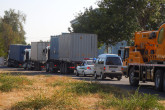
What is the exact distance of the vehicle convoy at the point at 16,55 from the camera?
2537 inches

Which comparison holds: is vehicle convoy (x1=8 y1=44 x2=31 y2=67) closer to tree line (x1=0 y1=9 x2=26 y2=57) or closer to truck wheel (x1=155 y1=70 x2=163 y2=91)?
tree line (x1=0 y1=9 x2=26 y2=57)

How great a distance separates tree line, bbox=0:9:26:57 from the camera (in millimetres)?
100700

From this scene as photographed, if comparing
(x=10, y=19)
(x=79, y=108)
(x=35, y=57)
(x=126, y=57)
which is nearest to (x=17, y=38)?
(x=10, y=19)

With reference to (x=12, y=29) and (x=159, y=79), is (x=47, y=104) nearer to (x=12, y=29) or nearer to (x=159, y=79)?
(x=159, y=79)

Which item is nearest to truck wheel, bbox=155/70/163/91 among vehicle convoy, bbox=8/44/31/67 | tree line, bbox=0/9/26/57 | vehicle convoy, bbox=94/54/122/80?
vehicle convoy, bbox=94/54/122/80

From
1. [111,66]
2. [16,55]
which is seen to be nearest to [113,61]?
[111,66]

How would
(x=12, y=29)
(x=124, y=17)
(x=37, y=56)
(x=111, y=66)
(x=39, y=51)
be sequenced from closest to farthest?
(x=111, y=66)
(x=124, y=17)
(x=39, y=51)
(x=37, y=56)
(x=12, y=29)

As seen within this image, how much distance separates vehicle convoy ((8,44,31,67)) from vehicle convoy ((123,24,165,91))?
38985 millimetres

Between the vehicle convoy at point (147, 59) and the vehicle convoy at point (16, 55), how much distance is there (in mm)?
38985

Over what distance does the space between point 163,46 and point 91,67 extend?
15513 mm

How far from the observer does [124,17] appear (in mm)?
45969

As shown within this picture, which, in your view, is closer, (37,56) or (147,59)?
(147,59)

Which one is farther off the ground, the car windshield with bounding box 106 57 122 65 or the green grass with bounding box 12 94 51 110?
the car windshield with bounding box 106 57 122 65

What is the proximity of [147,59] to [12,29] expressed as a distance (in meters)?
82.7
